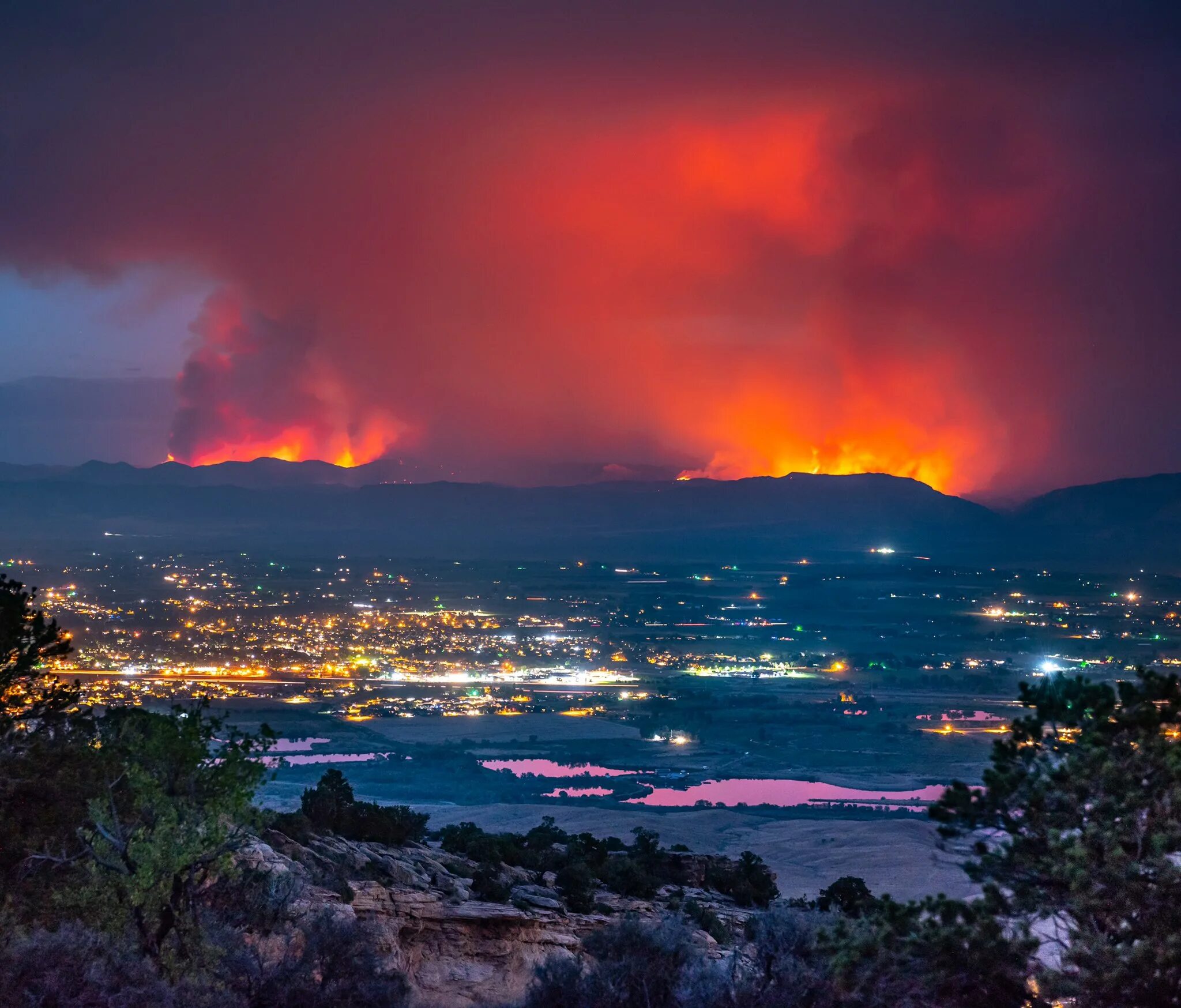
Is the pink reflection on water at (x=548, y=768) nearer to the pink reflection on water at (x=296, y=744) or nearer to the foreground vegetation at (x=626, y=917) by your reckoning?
the pink reflection on water at (x=296, y=744)

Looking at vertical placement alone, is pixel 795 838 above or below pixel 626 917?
below

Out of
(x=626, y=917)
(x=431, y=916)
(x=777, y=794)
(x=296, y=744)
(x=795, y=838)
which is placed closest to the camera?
(x=626, y=917)

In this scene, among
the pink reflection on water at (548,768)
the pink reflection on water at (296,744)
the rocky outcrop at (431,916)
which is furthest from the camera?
the pink reflection on water at (296,744)

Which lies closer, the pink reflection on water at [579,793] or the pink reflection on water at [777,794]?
the pink reflection on water at [579,793]

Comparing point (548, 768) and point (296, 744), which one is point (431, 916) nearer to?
point (548, 768)

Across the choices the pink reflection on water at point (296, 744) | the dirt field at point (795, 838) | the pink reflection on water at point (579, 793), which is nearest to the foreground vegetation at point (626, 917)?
the dirt field at point (795, 838)

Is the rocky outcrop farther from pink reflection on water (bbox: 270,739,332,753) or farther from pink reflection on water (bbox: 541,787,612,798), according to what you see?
pink reflection on water (bbox: 270,739,332,753)

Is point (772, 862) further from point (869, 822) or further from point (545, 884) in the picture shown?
point (545, 884)

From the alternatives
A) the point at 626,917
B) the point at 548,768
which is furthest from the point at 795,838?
the point at 626,917
